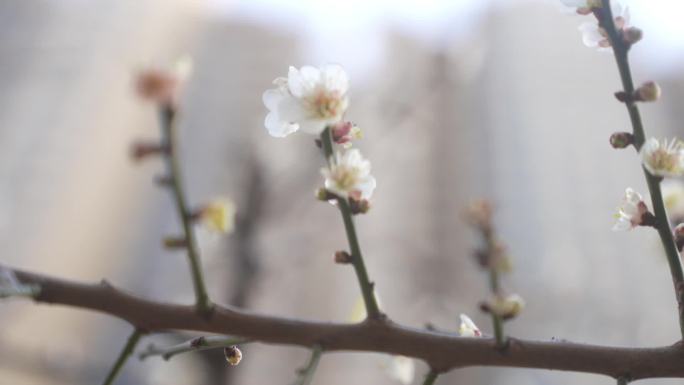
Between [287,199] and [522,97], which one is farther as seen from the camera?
[522,97]

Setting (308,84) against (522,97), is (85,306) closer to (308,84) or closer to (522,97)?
(308,84)

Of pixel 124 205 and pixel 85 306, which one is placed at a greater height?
pixel 85 306

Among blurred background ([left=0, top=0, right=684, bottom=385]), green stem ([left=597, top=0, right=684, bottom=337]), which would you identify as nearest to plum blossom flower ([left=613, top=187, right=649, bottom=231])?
green stem ([left=597, top=0, right=684, bottom=337])

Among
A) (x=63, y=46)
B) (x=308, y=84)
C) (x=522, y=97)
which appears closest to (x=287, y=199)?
(x=308, y=84)

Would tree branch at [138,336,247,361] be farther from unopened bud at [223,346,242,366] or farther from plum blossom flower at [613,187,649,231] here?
plum blossom flower at [613,187,649,231]

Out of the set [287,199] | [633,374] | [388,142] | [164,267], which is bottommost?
[164,267]

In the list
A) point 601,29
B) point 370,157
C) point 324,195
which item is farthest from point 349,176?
point 370,157

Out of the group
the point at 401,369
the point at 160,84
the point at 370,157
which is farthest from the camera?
the point at 370,157

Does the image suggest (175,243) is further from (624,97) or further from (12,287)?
(624,97)
